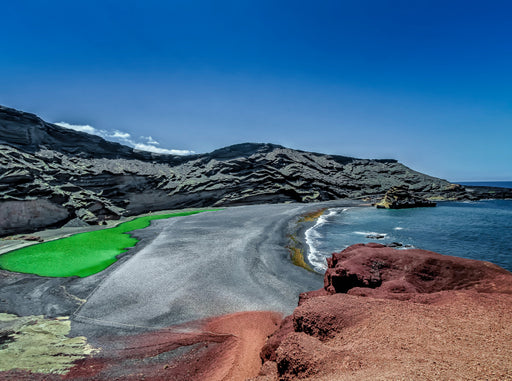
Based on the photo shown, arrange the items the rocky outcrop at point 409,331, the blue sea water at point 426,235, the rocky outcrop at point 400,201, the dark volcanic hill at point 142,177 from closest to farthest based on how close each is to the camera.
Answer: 1. the rocky outcrop at point 409,331
2. the blue sea water at point 426,235
3. the dark volcanic hill at point 142,177
4. the rocky outcrop at point 400,201

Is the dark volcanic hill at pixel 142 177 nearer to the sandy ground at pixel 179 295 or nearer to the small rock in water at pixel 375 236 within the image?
the sandy ground at pixel 179 295

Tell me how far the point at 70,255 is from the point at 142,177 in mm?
35357

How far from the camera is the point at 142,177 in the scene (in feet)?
177

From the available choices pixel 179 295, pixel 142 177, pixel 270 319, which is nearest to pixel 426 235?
pixel 270 319

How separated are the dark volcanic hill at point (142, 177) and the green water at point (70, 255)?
11.2 meters

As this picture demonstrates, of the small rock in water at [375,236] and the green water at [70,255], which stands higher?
the small rock in water at [375,236]

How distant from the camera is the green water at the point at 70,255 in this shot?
56.5 ft

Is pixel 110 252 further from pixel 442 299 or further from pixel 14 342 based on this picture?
pixel 442 299

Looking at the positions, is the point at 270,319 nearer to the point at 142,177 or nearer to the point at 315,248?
the point at 315,248

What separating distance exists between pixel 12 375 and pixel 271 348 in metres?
7.34

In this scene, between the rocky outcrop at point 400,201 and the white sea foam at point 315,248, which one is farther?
the rocky outcrop at point 400,201

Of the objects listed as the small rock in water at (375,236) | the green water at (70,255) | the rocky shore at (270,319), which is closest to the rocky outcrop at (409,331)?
the rocky shore at (270,319)

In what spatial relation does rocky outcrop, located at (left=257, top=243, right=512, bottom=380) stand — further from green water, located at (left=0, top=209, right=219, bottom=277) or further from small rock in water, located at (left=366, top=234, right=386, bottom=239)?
small rock in water, located at (left=366, top=234, right=386, bottom=239)

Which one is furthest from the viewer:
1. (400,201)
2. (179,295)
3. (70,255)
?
(400,201)
